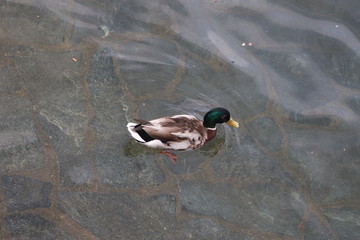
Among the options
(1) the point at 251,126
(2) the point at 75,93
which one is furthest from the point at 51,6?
(1) the point at 251,126

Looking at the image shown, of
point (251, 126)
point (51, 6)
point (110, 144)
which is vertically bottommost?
point (110, 144)

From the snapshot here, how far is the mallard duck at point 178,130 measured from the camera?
3752 mm

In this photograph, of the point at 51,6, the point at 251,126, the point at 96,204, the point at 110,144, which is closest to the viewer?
the point at 96,204

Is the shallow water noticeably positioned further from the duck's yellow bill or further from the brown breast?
the duck's yellow bill

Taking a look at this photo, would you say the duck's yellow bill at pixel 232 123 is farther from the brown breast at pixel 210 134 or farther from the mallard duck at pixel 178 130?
the brown breast at pixel 210 134

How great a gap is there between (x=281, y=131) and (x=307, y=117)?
1.18ft

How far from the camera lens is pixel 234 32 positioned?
4.78 metres

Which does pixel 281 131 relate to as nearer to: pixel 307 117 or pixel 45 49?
pixel 307 117

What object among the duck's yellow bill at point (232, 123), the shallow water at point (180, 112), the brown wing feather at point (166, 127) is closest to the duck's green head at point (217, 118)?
the duck's yellow bill at point (232, 123)

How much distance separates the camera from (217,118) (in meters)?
→ 3.93

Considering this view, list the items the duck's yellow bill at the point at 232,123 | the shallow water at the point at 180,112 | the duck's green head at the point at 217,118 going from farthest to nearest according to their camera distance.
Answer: the duck's yellow bill at the point at 232,123, the duck's green head at the point at 217,118, the shallow water at the point at 180,112

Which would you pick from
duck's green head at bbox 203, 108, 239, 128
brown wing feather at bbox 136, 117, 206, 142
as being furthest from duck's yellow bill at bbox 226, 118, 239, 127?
brown wing feather at bbox 136, 117, 206, 142

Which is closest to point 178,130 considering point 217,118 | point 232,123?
point 217,118

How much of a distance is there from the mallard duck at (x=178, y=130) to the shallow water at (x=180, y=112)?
0.21 meters
